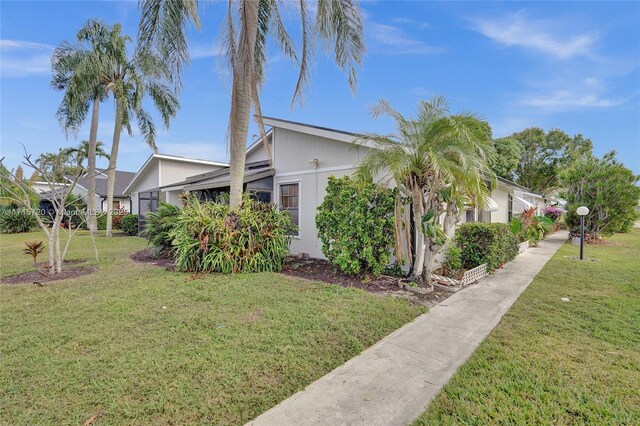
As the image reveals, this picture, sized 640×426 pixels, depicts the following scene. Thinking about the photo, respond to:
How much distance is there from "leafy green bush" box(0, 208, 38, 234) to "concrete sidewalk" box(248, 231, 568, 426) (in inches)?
1036

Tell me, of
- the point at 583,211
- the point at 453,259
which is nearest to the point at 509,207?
the point at 583,211

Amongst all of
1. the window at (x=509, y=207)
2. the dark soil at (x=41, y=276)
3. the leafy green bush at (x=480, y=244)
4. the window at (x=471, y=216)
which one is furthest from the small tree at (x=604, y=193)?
the dark soil at (x=41, y=276)

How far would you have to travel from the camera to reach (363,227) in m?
6.97

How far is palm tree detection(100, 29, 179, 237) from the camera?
16.5 meters

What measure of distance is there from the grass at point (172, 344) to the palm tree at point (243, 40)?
12.1 feet

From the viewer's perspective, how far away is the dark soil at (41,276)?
22.2 ft

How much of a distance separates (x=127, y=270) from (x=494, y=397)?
871cm

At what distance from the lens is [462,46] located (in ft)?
33.7

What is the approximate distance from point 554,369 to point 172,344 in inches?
179

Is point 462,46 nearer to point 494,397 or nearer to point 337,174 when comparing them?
point 337,174

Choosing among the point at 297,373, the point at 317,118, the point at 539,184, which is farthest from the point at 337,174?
the point at 539,184

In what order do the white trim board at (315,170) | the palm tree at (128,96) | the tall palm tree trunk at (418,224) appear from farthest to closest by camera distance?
the palm tree at (128,96)
the white trim board at (315,170)
the tall palm tree trunk at (418,224)

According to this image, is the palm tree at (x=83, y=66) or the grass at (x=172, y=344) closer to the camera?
the grass at (x=172, y=344)

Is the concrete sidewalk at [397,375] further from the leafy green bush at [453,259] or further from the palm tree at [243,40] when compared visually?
the palm tree at [243,40]
